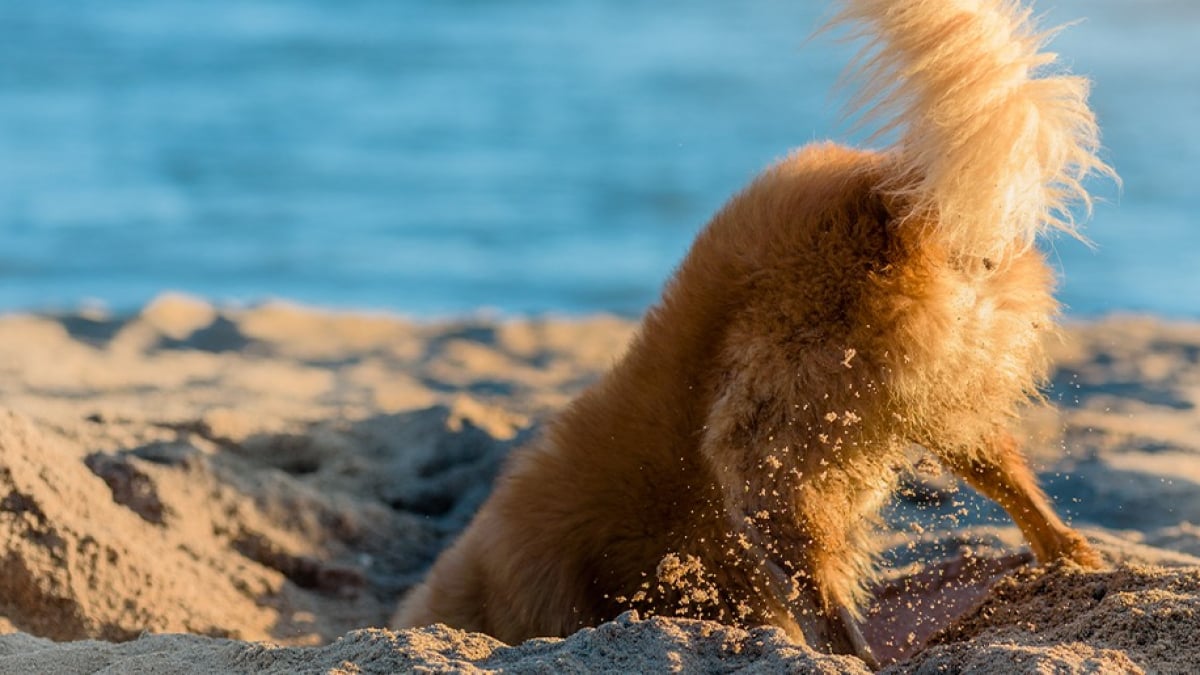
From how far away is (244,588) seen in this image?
3.92 m

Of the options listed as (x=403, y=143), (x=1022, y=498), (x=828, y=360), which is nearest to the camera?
(x=828, y=360)

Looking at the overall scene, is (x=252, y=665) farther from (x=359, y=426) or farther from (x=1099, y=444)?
(x=1099, y=444)

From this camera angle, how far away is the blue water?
9469mm

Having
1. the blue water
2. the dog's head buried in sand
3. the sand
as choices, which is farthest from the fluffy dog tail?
the blue water

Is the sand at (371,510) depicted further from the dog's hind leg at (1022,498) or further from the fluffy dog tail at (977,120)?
the fluffy dog tail at (977,120)

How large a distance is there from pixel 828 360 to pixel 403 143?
1024 centimetres

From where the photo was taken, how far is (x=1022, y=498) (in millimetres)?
A: 3098

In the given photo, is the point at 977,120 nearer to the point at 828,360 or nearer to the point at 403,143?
the point at 828,360

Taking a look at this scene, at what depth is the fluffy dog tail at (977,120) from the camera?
8.00 ft

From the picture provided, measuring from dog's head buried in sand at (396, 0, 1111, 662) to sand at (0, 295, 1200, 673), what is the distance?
1.05 feet

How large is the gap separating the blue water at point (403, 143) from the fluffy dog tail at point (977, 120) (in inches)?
183

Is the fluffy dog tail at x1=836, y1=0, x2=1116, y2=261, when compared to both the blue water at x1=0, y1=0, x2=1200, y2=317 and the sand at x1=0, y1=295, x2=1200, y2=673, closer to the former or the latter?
the sand at x1=0, y1=295, x2=1200, y2=673

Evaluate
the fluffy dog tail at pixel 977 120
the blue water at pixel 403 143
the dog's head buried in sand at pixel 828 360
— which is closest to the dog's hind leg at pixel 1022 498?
the dog's head buried in sand at pixel 828 360

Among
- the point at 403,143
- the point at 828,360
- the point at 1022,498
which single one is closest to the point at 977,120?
the point at 828,360
